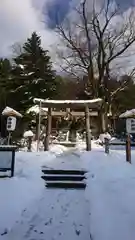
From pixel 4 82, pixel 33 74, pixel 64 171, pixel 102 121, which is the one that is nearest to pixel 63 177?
pixel 64 171

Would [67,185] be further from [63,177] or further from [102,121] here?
[102,121]

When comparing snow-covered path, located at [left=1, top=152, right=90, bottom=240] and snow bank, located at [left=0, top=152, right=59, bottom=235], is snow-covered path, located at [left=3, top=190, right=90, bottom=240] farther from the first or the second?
snow bank, located at [left=0, top=152, right=59, bottom=235]

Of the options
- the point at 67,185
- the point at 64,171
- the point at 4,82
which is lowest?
the point at 67,185

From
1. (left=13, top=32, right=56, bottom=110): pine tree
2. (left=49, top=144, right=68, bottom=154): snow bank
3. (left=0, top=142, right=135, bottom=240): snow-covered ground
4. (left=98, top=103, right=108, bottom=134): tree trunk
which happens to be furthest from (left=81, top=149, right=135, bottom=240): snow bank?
(left=13, top=32, right=56, bottom=110): pine tree

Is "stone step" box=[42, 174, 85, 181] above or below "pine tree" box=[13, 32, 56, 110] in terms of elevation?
below

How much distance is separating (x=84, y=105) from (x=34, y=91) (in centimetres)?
1166

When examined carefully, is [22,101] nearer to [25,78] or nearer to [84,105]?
[25,78]

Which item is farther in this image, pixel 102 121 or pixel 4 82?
pixel 4 82

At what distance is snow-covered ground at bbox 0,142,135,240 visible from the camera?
163 inches

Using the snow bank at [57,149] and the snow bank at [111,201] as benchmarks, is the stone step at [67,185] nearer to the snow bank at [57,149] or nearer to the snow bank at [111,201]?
the snow bank at [111,201]

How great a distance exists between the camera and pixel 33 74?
2691cm

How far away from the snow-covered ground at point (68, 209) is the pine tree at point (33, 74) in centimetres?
1846

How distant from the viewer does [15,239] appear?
3879 mm

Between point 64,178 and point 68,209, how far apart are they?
248 centimetres
